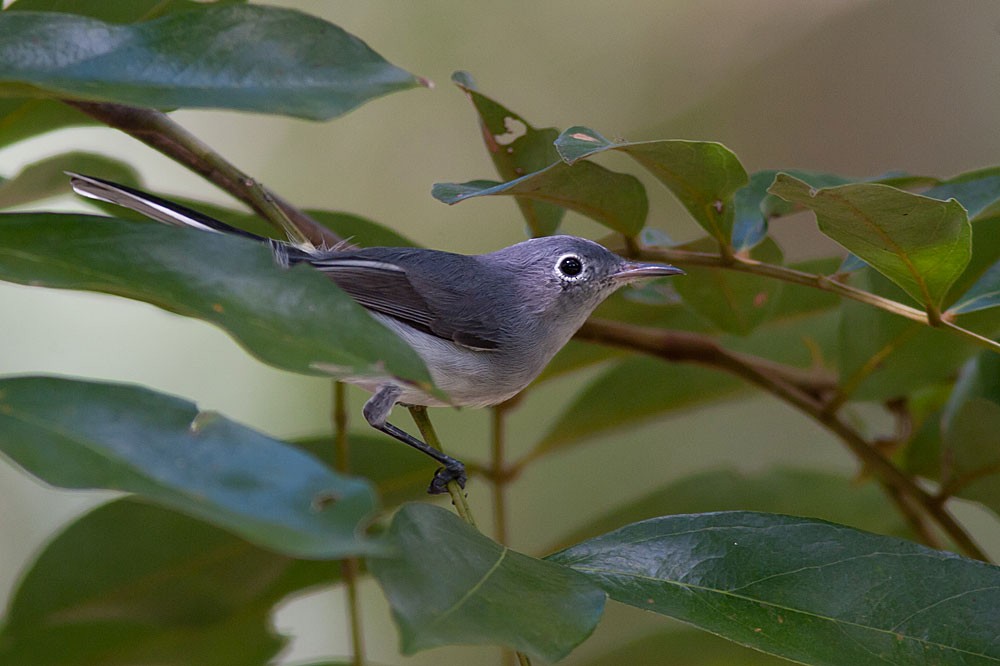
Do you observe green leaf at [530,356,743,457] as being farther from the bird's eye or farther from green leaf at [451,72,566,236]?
green leaf at [451,72,566,236]

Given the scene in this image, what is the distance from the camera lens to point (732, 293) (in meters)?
1.89

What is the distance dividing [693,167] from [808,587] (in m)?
0.61

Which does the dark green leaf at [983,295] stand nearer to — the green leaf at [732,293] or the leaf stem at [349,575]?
the green leaf at [732,293]

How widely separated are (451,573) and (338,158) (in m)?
4.73

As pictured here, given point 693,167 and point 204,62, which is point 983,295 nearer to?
point 693,167

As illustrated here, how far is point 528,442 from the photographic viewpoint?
4.73 metres

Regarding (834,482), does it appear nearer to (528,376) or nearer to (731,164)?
(528,376)

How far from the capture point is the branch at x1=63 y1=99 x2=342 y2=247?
1.54 m

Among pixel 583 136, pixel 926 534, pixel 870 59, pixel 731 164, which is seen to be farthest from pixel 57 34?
pixel 870 59

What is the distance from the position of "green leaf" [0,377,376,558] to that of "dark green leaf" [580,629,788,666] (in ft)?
5.35

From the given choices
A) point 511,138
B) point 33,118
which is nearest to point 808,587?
point 511,138

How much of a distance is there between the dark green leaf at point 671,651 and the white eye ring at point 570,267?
866 millimetres

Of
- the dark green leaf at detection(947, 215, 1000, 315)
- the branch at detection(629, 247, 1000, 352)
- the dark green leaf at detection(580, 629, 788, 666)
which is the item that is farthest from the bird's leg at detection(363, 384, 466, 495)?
the dark green leaf at detection(947, 215, 1000, 315)

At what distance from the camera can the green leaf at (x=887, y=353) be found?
73.0 inches
